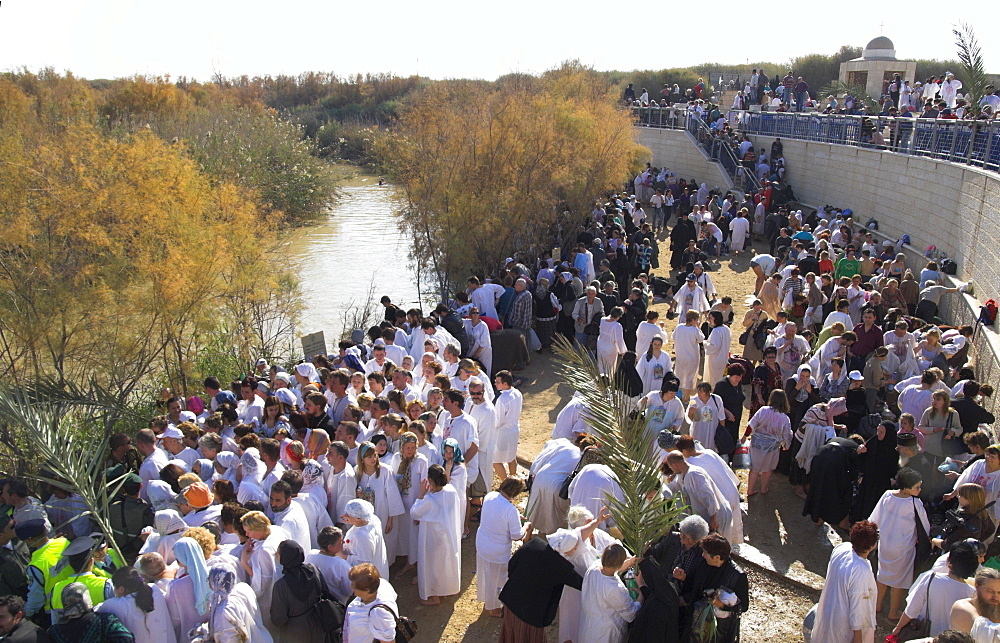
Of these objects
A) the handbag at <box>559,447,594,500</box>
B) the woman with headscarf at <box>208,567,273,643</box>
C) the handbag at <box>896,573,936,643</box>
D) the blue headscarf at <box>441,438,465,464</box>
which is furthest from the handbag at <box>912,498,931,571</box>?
the woman with headscarf at <box>208,567,273,643</box>

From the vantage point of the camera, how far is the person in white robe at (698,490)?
222 inches

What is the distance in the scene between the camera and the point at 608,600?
15.0 ft

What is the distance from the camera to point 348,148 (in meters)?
49.6

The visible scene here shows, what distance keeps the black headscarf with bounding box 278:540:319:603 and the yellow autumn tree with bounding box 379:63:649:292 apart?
1199 cm

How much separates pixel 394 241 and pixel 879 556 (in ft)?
74.5

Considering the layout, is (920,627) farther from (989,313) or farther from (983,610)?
(989,313)

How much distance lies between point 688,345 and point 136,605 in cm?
703

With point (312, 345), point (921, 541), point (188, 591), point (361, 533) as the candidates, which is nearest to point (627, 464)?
point (361, 533)

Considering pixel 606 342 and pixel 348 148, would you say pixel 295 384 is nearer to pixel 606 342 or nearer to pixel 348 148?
pixel 606 342

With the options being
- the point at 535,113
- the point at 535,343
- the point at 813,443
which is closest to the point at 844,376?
the point at 813,443

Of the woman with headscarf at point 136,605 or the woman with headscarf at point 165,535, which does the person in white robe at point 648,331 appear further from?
the woman with headscarf at point 136,605

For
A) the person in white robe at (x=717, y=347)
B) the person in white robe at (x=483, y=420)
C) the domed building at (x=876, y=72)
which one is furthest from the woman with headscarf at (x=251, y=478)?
the domed building at (x=876, y=72)

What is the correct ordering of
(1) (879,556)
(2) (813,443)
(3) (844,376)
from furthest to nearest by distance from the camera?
(3) (844,376), (2) (813,443), (1) (879,556)

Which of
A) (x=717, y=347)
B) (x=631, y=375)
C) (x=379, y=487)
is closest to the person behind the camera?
(x=379, y=487)
